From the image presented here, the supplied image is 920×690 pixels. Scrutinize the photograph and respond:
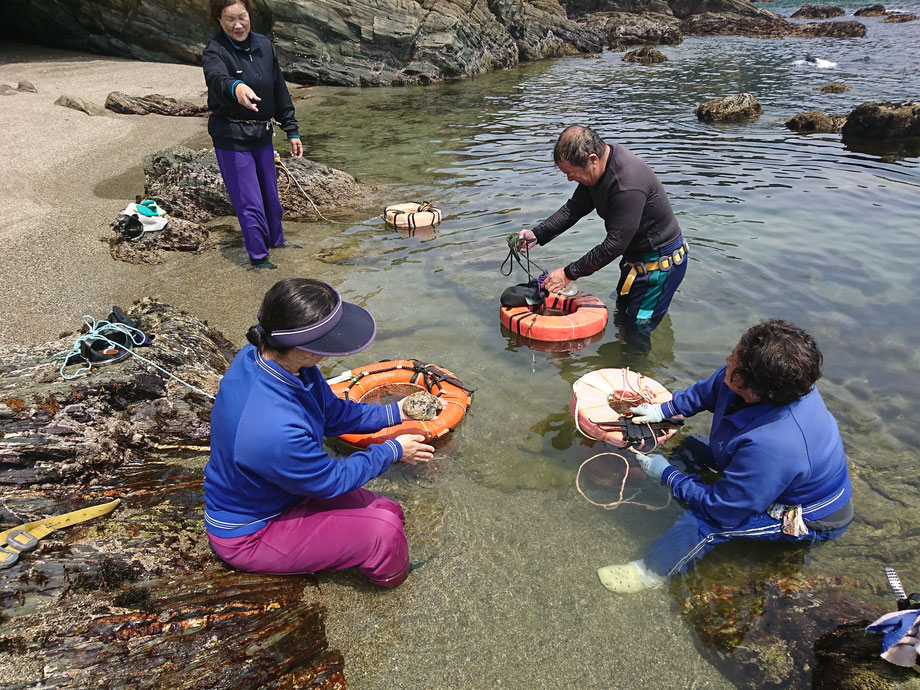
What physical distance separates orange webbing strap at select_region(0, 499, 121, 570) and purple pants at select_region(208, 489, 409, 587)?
2.36 ft

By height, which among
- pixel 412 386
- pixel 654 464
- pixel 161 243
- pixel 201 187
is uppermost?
pixel 201 187

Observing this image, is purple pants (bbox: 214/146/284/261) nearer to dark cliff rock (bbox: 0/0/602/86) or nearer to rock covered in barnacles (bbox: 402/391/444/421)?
rock covered in barnacles (bbox: 402/391/444/421)

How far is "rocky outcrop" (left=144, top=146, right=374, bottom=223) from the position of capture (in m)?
8.67

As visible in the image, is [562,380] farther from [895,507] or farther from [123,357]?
[123,357]

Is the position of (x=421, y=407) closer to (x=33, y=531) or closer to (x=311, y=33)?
(x=33, y=531)

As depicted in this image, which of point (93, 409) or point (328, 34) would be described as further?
point (328, 34)

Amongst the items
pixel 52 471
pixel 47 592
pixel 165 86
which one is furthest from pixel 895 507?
pixel 165 86

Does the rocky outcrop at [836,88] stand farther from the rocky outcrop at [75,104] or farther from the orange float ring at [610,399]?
the rocky outcrop at [75,104]

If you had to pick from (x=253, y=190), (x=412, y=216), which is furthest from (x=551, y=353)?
(x=253, y=190)

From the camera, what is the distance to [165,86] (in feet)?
59.5

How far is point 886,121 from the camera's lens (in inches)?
510

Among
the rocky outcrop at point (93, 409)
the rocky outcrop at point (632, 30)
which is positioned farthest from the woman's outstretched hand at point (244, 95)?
the rocky outcrop at point (632, 30)

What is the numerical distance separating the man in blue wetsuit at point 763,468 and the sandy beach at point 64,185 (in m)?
5.83

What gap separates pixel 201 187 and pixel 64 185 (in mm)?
2597
